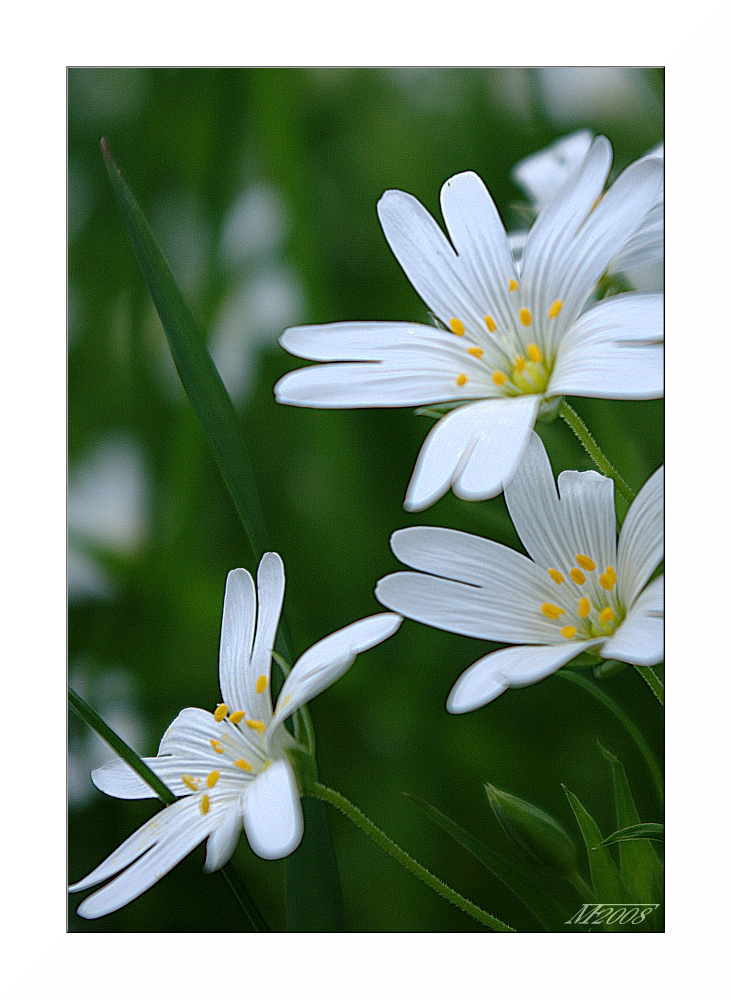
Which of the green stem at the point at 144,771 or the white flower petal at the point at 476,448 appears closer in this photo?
the white flower petal at the point at 476,448

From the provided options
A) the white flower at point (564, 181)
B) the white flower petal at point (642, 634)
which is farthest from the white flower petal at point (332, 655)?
the white flower at point (564, 181)

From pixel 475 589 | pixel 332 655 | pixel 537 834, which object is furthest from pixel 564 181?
pixel 537 834

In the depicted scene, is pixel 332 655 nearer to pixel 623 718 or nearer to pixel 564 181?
pixel 623 718

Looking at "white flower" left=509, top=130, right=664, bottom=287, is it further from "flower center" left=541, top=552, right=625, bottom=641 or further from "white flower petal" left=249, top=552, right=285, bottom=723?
"white flower petal" left=249, top=552, right=285, bottom=723

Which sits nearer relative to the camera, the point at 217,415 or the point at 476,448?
the point at 476,448

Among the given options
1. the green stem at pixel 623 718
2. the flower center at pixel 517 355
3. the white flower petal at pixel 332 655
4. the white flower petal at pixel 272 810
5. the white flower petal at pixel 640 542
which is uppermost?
the flower center at pixel 517 355

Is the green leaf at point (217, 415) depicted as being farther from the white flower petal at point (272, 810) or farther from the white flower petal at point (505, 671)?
the white flower petal at point (505, 671)
